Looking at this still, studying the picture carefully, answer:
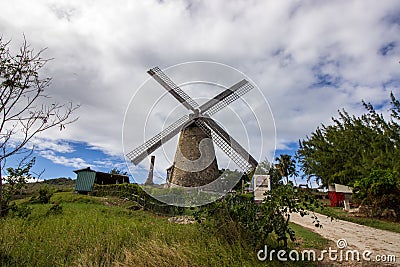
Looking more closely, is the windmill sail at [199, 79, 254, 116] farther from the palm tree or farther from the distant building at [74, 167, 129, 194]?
the palm tree

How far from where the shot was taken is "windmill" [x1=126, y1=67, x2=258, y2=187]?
44.1ft

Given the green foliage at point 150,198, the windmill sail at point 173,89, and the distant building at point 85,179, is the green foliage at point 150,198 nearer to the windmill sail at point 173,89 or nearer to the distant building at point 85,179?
the windmill sail at point 173,89

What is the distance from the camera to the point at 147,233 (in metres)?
5.19

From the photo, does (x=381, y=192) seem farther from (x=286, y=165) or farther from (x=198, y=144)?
(x=286, y=165)

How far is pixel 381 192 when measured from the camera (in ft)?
34.6

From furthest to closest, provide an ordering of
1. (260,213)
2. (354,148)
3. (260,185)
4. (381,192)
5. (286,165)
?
1. (286,165)
2. (354,148)
3. (381,192)
4. (260,185)
5. (260,213)

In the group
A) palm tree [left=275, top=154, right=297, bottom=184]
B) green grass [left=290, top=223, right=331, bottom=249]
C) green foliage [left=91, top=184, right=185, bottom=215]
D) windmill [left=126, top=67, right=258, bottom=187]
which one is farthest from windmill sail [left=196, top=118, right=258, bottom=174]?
palm tree [left=275, top=154, right=297, bottom=184]

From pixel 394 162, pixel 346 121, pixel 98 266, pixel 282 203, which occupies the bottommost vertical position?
pixel 98 266

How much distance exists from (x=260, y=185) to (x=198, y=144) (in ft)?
24.7

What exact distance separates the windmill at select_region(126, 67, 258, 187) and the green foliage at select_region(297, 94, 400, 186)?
7356 mm

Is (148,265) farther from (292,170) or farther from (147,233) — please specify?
(292,170)

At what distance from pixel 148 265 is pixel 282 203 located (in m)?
2.01

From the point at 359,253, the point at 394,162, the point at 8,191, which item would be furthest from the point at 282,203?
the point at 394,162

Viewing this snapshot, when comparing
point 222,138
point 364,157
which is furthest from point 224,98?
point 364,157
